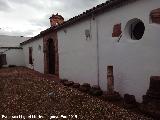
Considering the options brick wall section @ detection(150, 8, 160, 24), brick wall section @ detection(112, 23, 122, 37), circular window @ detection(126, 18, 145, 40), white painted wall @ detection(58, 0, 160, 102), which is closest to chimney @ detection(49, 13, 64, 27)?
white painted wall @ detection(58, 0, 160, 102)

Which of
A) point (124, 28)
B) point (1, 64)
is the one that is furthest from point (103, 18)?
point (1, 64)

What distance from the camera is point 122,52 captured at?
677cm

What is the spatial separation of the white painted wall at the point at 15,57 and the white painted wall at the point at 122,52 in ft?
55.3

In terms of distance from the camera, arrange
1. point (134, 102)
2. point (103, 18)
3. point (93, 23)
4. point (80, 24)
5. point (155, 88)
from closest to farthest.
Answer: point (155, 88)
point (134, 102)
point (103, 18)
point (93, 23)
point (80, 24)

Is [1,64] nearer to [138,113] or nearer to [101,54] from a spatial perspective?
[101,54]

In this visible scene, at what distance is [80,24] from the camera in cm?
953

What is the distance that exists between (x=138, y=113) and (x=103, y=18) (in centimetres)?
381

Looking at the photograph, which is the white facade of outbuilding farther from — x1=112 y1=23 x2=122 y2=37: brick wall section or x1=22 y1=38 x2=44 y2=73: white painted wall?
x1=112 y1=23 x2=122 y2=37: brick wall section

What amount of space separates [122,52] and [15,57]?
21.1 metres

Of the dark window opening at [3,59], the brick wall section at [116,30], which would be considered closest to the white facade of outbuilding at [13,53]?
the dark window opening at [3,59]

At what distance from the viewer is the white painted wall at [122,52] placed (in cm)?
570

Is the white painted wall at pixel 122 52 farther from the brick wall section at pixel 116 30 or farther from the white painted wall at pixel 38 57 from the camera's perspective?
the white painted wall at pixel 38 57

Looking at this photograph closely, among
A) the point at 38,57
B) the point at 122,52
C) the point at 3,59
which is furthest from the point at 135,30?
the point at 3,59

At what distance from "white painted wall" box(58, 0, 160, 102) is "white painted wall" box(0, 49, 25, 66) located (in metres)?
16.8
